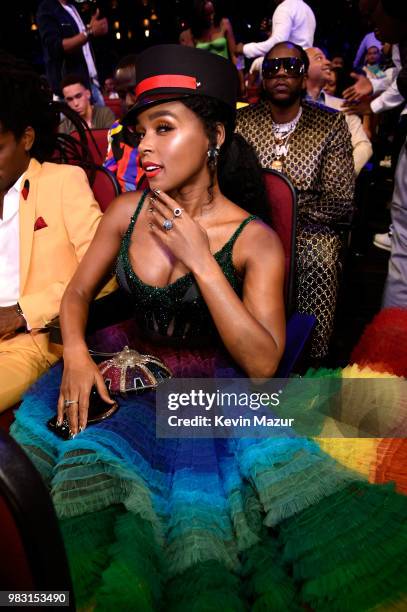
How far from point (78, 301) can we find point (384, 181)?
241 inches

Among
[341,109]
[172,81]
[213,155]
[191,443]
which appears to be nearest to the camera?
[191,443]

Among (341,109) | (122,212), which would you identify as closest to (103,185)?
(122,212)

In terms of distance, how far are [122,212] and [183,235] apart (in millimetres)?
419

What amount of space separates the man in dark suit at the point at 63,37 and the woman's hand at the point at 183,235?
Result: 437 centimetres

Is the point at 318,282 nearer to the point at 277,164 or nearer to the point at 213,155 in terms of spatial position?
the point at 277,164

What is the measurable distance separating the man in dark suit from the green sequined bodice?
424 cm

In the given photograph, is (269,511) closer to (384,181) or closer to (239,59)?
(384,181)

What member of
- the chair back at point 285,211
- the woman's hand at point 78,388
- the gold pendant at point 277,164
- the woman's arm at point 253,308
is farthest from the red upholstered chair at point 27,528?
the gold pendant at point 277,164

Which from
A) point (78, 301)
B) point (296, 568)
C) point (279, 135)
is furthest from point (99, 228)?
point (279, 135)

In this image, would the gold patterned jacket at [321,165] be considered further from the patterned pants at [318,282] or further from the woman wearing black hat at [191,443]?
the woman wearing black hat at [191,443]

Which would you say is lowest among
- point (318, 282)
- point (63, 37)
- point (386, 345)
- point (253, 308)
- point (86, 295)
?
point (318, 282)

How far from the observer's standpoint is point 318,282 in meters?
2.92

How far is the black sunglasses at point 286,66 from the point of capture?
309 centimetres

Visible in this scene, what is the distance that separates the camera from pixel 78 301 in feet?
5.61
